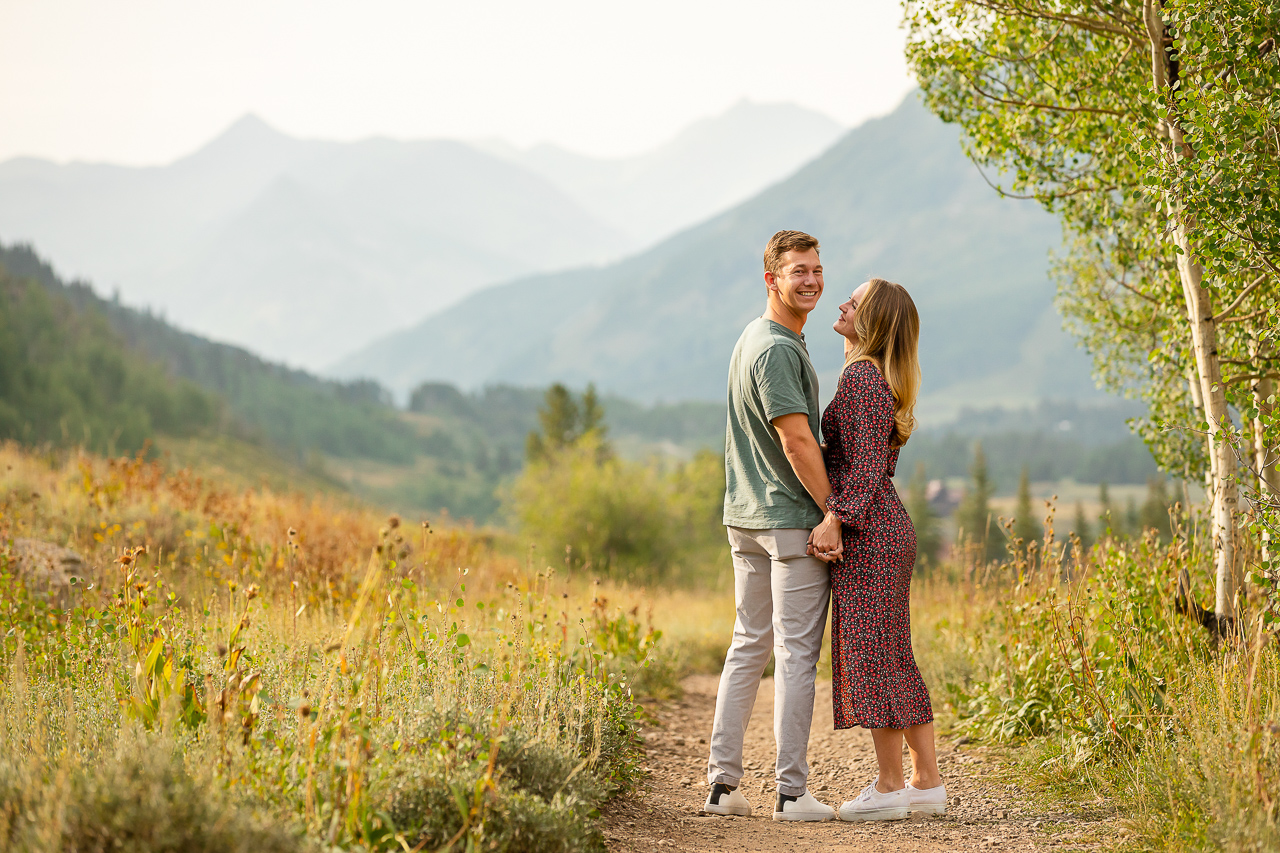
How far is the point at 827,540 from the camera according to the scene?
12.9 feet

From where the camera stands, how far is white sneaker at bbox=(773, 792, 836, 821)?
4.14 metres

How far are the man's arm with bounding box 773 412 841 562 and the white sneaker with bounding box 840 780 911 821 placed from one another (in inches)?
46.0

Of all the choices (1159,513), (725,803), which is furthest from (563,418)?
(725,803)

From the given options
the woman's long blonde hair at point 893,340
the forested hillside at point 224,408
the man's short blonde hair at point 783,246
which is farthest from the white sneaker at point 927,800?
the forested hillside at point 224,408

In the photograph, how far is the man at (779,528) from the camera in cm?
393

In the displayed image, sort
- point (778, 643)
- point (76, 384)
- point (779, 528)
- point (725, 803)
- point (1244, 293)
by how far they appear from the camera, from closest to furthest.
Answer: point (779, 528) < point (778, 643) < point (725, 803) < point (1244, 293) < point (76, 384)

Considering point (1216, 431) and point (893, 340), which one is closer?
point (893, 340)

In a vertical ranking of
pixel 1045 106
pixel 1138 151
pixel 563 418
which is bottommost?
pixel 1138 151

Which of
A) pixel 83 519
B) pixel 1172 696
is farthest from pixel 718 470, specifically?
pixel 1172 696

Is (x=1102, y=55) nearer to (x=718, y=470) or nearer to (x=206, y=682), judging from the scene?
(x=206, y=682)

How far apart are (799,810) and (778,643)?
0.77 metres

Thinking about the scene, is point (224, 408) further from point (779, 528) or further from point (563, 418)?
point (779, 528)

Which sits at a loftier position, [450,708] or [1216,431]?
[1216,431]

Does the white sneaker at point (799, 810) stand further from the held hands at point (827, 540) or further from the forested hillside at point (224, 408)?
the forested hillside at point (224, 408)
